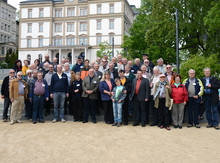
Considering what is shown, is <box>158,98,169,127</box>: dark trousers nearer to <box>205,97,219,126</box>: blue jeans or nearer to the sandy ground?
the sandy ground

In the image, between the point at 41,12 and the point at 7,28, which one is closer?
the point at 41,12

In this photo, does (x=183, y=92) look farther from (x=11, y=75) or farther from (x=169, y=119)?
(x=11, y=75)

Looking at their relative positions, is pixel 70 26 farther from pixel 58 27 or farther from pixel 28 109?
pixel 28 109

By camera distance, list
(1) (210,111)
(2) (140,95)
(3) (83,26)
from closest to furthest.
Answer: (1) (210,111)
(2) (140,95)
(3) (83,26)

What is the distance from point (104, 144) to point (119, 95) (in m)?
2.68

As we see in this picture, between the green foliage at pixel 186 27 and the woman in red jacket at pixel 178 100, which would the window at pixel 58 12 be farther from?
the woman in red jacket at pixel 178 100

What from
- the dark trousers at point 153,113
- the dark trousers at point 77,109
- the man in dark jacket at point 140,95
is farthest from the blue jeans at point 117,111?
the dark trousers at point 77,109

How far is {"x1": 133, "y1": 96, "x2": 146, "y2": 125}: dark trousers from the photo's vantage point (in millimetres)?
8307

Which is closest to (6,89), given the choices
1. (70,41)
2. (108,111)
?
(108,111)

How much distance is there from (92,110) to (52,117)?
1918 millimetres

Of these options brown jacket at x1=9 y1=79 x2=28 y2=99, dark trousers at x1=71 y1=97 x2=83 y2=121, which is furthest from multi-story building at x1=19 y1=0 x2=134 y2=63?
brown jacket at x1=9 y1=79 x2=28 y2=99

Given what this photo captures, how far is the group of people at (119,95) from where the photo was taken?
8.20 metres

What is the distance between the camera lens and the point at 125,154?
532cm

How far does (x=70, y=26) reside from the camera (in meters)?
56.9
